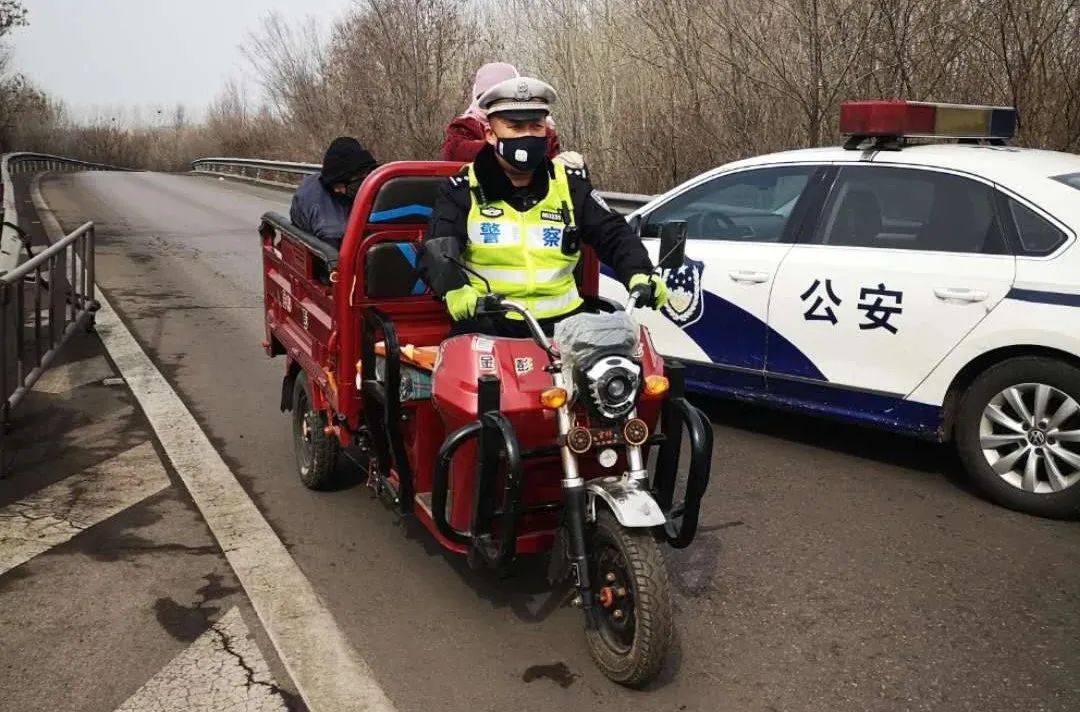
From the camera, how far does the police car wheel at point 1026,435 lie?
15.5 ft

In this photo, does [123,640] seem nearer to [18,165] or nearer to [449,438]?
[449,438]

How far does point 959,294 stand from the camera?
16.5 ft

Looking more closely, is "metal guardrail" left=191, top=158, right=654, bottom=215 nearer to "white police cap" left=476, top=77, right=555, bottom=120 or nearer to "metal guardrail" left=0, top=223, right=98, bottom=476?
"metal guardrail" left=0, top=223, right=98, bottom=476

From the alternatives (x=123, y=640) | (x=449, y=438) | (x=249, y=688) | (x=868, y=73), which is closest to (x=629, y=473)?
(x=449, y=438)

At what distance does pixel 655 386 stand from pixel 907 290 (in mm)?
2213

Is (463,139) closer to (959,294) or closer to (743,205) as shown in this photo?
(743,205)

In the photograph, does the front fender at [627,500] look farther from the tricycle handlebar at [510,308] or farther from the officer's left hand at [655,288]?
the officer's left hand at [655,288]

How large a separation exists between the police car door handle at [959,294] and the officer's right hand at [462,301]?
2657mm

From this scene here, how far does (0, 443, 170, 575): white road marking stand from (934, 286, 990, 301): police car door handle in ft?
13.0

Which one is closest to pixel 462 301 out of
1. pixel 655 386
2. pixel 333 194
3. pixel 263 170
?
pixel 655 386

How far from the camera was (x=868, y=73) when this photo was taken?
11219mm

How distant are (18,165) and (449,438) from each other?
40.1 meters

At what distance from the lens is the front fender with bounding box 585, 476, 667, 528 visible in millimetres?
3223

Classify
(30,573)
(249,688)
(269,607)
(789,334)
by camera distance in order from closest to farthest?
(249,688)
(269,607)
(30,573)
(789,334)
